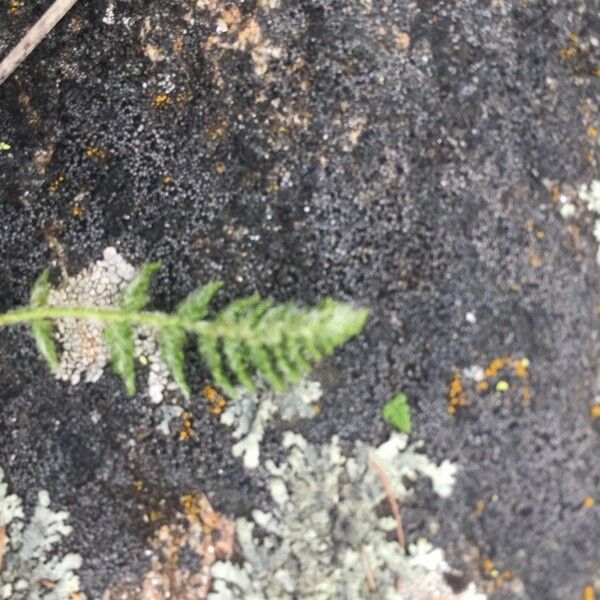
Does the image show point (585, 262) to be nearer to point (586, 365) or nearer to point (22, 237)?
point (586, 365)

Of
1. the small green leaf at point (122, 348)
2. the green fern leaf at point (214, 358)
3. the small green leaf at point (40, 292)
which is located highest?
the small green leaf at point (40, 292)

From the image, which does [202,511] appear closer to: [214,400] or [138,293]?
[214,400]

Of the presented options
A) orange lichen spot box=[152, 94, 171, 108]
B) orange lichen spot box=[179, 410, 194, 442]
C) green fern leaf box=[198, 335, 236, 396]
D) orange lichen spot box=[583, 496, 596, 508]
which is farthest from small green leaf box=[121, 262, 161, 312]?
orange lichen spot box=[583, 496, 596, 508]

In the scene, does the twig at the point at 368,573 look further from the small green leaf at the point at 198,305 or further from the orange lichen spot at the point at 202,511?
the small green leaf at the point at 198,305

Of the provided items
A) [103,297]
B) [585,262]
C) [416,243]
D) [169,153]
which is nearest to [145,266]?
[103,297]

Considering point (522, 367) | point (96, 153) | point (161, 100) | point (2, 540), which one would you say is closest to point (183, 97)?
point (161, 100)

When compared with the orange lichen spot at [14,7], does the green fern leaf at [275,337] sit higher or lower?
lower

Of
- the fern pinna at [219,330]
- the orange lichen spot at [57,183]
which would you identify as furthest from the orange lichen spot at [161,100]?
the fern pinna at [219,330]
